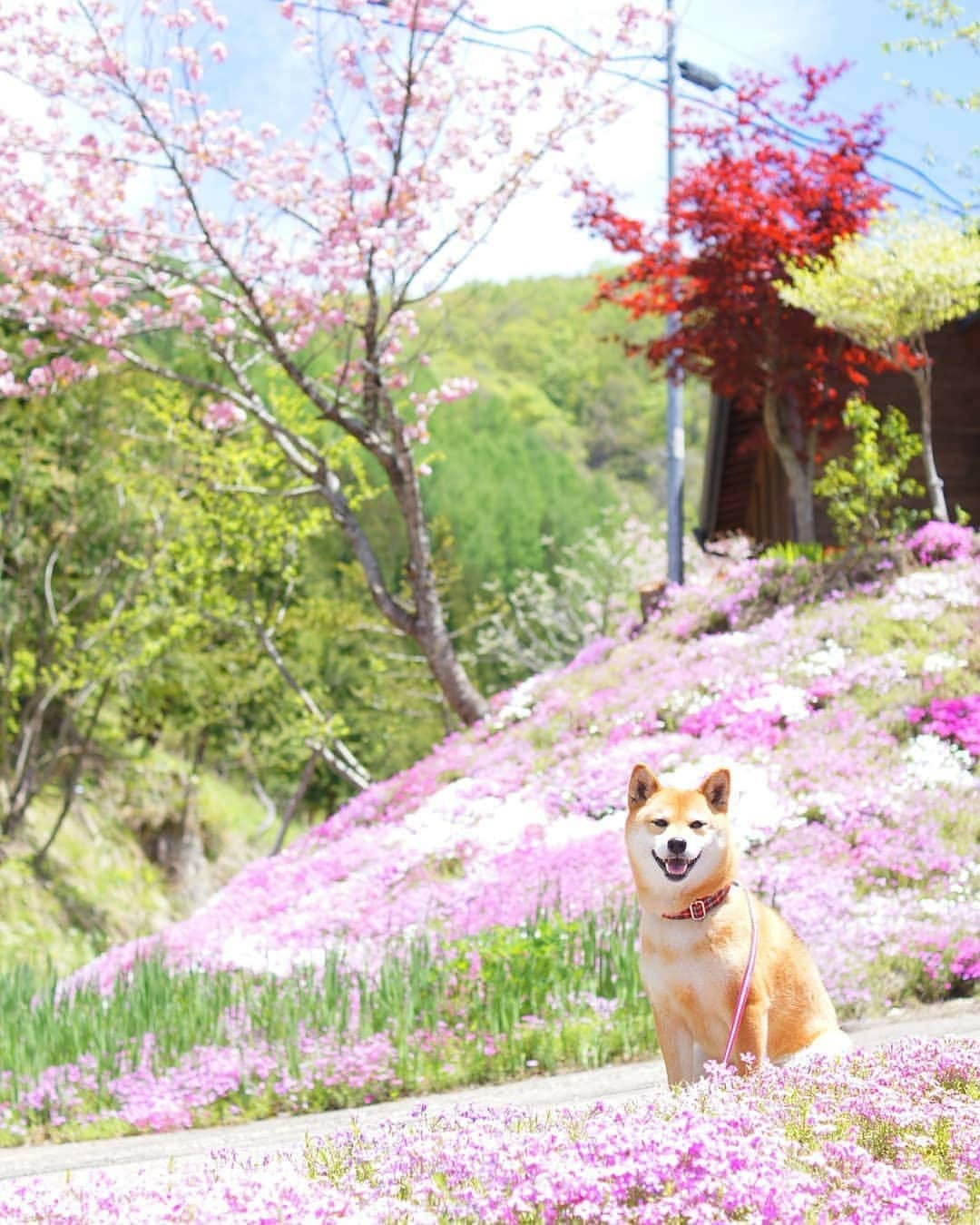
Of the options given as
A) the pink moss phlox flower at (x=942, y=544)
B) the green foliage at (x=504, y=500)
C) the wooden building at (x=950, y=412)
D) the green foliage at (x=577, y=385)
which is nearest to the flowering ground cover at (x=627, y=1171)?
the pink moss phlox flower at (x=942, y=544)

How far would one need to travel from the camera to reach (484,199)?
17.0 meters

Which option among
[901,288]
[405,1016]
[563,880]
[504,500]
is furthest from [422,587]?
[504,500]

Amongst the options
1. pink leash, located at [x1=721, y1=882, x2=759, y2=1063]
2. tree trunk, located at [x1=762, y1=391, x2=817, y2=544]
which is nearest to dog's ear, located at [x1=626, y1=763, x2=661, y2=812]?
pink leash, located at [x1=721, y1=882, x2=759, y2=1063]

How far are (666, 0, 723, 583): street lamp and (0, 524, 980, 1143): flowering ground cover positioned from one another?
2.57 feet

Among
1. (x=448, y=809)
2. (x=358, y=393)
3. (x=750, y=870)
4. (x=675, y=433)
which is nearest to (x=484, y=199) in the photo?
(x=358, y=393)

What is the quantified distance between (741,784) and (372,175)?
9.12m

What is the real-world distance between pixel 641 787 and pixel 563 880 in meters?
6.62

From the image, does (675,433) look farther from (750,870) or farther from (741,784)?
(750,870)

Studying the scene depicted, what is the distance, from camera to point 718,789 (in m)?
4.16

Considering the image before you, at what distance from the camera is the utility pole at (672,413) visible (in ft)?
62.6

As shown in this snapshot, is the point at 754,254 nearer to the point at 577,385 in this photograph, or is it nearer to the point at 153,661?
the point at 153,661

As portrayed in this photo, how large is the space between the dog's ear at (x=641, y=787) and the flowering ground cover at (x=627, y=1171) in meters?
0.87

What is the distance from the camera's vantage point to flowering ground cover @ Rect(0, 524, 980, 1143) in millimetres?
7797

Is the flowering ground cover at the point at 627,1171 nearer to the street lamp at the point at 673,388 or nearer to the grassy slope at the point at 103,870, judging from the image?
the street lamp at the point at 673,388
